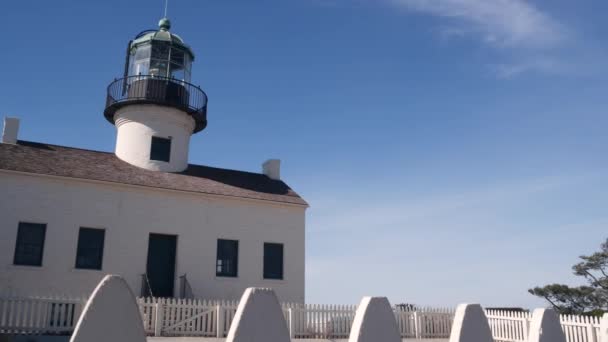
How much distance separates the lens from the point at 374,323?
196 inches

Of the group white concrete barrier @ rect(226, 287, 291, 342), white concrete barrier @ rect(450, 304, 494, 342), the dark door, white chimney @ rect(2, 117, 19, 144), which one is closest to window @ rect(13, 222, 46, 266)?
the dark door

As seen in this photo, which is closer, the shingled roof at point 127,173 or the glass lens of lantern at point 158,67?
the shingled roof at point 127,173

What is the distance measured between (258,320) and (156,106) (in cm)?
1786

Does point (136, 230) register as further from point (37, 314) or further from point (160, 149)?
point (37, 314)

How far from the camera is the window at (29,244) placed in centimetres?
1675

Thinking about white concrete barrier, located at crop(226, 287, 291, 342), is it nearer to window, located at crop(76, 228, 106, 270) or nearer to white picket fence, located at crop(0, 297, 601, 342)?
white picket fence, located at crop(0, 297, 601, 342)

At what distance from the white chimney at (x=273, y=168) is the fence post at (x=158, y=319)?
10148 mm

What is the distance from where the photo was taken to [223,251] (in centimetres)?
2011

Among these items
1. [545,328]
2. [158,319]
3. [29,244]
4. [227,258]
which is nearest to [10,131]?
[29,244]

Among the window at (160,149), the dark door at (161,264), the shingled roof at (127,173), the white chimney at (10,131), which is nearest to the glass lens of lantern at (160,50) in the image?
the window at (160,149)

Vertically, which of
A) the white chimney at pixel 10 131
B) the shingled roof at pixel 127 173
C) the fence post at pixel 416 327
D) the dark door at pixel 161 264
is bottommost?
the fence post at pixel 416 327

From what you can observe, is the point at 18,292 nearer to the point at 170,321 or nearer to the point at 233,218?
the point at 170,321

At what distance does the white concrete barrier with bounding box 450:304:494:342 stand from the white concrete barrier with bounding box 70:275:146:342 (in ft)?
10.1

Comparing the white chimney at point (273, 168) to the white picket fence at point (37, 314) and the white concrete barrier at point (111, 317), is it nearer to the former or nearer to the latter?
the white picket fence at point (37, 314)
